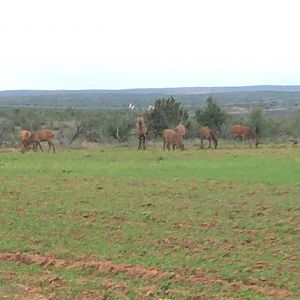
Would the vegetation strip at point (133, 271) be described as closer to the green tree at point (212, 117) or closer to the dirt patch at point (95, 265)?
the dirt patch at point (95, 265)

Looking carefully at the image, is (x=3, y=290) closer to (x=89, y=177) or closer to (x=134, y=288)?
(x=134, y=288)

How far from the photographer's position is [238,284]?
1002 cm

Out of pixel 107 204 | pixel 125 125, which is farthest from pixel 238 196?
pixel 125 125

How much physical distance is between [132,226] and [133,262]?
Answer: 3.07 meters

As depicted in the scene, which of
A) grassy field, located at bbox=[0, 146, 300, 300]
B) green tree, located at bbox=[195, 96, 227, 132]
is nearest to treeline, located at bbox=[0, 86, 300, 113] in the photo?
green tree, located at bbox=[195, 96, 227, 132]

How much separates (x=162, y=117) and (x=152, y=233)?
35591mm

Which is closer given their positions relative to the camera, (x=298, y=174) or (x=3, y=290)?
(x=3, y=290)

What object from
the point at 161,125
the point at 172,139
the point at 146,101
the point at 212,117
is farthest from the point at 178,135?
the point at 146,101

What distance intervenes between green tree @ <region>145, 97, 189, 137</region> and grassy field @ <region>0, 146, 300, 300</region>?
77.9 feet

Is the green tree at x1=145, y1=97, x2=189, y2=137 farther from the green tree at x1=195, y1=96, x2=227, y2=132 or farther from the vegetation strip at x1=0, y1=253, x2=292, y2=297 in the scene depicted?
the vegetation strip at x1=0, y1=253, x2=292, y2=297

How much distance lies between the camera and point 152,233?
13.6 m

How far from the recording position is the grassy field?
10055 millimetres

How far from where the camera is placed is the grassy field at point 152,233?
10.1 meters

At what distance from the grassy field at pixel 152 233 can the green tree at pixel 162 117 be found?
23758 mm
